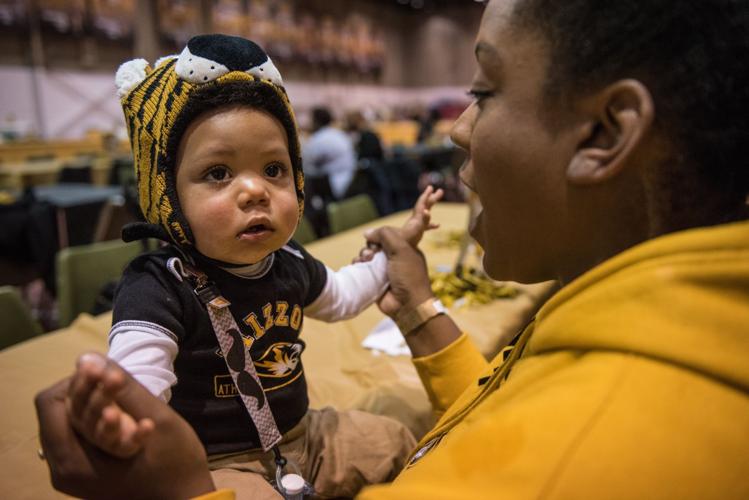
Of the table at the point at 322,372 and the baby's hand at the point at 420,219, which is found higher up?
the baby's hand at the point at 420,219

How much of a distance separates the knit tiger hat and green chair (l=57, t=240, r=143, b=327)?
147 centimetres

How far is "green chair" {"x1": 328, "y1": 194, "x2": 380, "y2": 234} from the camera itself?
3.50 metres

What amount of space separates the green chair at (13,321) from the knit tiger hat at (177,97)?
114 centimetres

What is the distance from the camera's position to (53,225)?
361 centimetres

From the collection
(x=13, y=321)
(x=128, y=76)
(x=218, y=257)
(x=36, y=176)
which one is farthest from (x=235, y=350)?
(x=36, y=176)

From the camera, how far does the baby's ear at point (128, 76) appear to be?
94cm

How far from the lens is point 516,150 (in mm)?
623

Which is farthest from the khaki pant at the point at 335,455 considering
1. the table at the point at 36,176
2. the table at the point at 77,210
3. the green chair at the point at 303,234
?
the table at the point at 36,176

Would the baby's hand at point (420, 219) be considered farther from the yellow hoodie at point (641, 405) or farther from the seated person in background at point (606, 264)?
the yellow hoodie at point (641, 405)

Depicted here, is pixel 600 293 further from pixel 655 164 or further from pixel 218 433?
pixel 218 433

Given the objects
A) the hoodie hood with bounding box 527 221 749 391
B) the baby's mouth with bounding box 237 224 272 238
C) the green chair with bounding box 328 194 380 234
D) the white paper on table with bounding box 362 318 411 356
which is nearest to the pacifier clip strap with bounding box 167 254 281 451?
the baby's mouth with bounding box 237 224 272 238

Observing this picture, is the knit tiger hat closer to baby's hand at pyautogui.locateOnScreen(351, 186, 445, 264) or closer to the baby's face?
the baby's face

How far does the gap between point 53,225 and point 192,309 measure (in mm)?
3271

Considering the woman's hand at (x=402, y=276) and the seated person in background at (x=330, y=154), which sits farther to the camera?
the seated person in background at (x=330, y=154)
